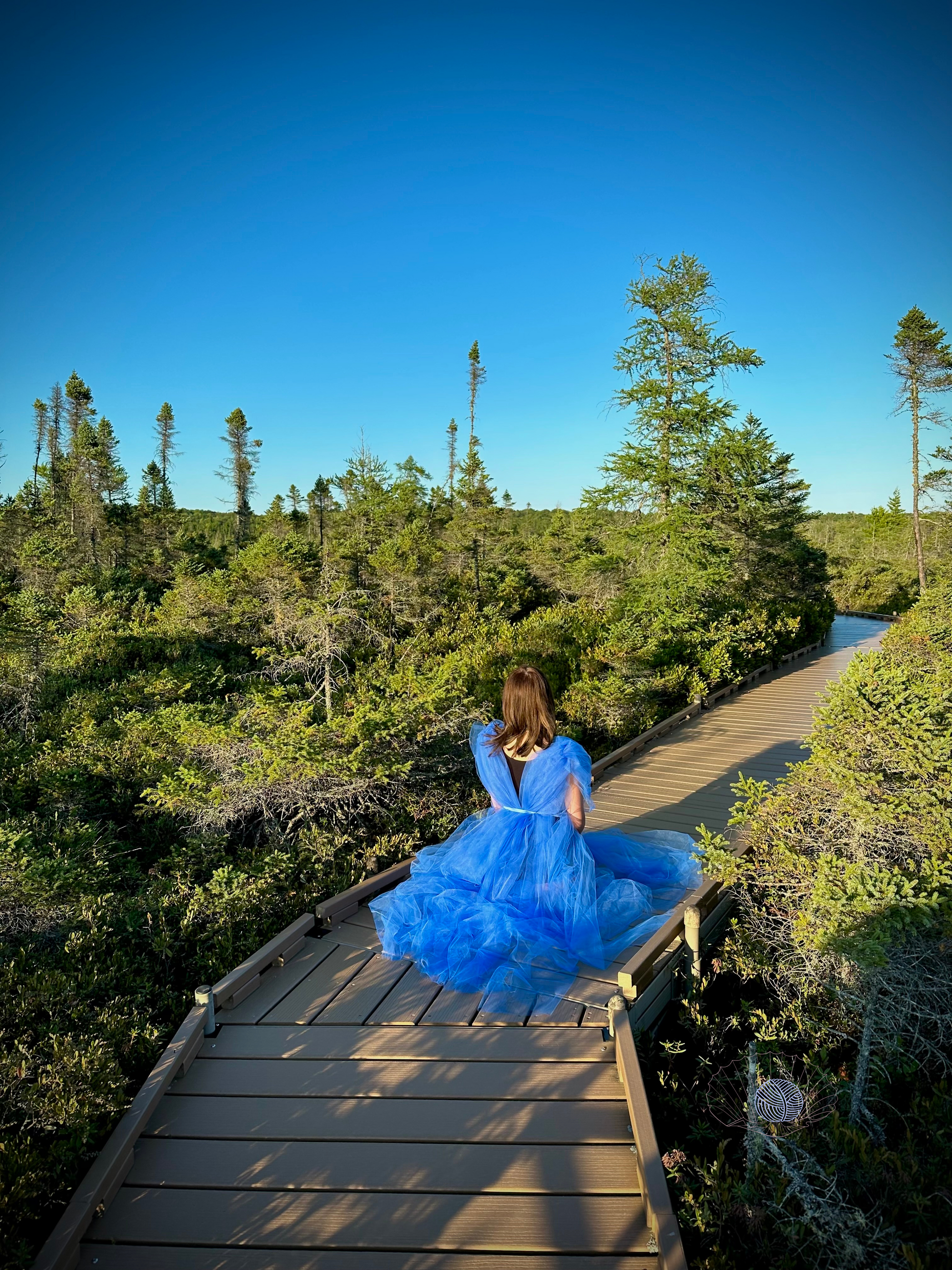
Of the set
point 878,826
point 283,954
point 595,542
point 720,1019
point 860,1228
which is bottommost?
point 720,1019

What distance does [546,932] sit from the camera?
12.6 ft

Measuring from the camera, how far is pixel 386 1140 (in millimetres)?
2791

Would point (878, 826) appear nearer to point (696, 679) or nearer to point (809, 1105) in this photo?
point (809, 1105)

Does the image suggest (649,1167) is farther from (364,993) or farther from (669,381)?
(669,381)

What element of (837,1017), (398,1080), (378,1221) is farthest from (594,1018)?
(837,1017)

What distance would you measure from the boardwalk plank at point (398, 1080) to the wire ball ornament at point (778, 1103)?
24.7 inches

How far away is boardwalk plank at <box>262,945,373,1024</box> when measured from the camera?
357 centimetres

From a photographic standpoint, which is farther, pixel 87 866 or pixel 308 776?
pixel 308 776

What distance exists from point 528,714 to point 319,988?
1.91 meters

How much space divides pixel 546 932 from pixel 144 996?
223 centimetres

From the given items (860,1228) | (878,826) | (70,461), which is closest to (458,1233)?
(860,1228)

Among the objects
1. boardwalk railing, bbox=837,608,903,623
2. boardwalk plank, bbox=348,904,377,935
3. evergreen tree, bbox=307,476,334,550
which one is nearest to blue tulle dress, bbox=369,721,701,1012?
boardwalk plank, bbox=348,904,377,935

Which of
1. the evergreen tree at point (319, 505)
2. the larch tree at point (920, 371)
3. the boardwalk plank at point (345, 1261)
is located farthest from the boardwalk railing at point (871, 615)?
the evergreen tree at point (319, 505)

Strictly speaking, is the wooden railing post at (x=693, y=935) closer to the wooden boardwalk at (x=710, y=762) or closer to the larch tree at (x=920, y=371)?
the wooden boardwalk at (x=710, y=762)
